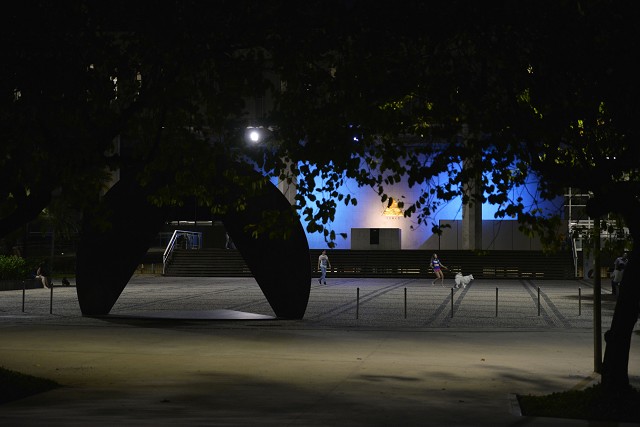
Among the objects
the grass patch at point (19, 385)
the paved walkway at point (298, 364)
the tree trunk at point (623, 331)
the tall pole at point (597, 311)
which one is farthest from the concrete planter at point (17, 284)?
the tree trunk at point (623, 331)

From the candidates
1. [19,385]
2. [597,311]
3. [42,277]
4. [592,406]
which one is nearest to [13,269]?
[42,277]

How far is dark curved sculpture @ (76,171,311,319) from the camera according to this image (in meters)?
21.0

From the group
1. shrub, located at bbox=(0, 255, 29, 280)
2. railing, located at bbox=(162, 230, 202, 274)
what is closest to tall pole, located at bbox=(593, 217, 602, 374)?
shrub, located at bbox=(0, 255, 29, 280)

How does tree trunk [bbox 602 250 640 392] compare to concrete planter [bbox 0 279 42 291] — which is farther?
concrete planter [bbox 0 279 42 291]

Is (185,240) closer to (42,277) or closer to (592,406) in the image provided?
(42,277)

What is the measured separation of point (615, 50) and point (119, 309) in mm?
18135

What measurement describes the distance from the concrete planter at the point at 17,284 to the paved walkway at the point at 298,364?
11.3 meters

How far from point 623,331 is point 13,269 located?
30749 millimetres

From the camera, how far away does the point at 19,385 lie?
10.7m

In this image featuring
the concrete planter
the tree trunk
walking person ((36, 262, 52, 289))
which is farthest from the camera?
walking person ((36, 262, 52, 289))

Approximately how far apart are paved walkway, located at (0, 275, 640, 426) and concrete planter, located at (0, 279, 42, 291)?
11.3 m

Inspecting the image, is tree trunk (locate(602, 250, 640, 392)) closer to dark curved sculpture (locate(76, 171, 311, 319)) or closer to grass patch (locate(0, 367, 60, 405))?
grass patch (locate(0, 367, 60, 405))

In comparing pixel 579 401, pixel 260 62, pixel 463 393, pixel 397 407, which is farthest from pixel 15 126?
pixel 579 401

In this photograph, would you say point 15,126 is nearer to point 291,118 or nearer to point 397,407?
point 291,118
